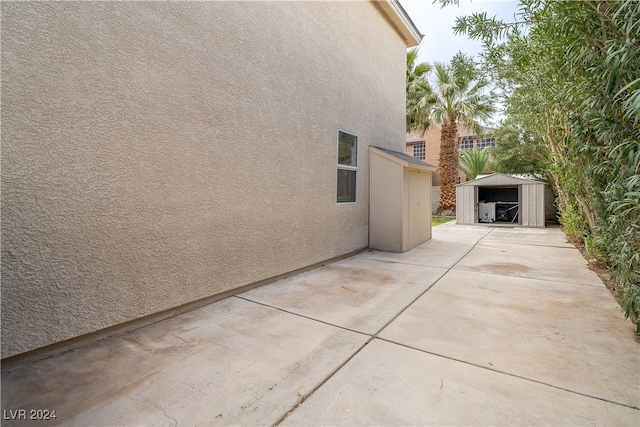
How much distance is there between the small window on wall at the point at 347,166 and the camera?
19.4 feet

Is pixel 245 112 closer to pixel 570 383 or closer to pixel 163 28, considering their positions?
pixel 163 28

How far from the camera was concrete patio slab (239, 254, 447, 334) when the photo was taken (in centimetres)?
314

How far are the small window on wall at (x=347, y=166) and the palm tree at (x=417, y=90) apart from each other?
10033mm

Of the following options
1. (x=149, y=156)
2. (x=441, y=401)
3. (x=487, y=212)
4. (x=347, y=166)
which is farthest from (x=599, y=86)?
(x=487, y=212)

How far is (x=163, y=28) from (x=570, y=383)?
4.65 m

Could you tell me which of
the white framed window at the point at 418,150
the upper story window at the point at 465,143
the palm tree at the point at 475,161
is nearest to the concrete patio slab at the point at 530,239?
the palm tree at the point at 475,161

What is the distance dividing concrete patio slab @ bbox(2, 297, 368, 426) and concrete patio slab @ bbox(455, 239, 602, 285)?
12.3ft

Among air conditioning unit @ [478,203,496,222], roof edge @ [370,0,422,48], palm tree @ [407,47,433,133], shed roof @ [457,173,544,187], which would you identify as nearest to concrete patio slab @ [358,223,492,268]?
shed roof @ [457,173,544,187]

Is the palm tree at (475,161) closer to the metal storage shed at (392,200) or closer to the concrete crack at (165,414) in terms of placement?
the metal storage shed at (392,200)

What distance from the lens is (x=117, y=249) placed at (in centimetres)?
268

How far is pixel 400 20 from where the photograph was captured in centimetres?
764

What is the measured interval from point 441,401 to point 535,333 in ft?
5.10

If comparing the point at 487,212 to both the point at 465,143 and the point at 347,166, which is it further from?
the point at 465,143

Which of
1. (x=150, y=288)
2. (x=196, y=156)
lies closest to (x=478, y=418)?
(x=150, y=288)
